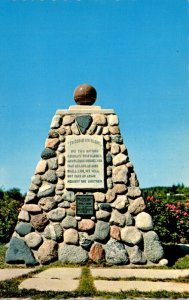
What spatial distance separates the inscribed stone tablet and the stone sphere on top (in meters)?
0.70

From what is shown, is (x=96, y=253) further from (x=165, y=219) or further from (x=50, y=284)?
(x=165, y=219)

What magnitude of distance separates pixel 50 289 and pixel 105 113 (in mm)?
3149

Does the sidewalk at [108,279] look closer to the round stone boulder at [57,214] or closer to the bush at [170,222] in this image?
the round stone boulder at [57,214]

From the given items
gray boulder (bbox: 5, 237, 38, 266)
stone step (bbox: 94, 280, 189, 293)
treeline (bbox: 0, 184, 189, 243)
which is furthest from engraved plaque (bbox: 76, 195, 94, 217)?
treeline (bbox: 0, 184, 189, 243)

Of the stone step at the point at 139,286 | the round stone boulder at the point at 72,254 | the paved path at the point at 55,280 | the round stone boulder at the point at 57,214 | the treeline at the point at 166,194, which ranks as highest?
the treeline at the point at 166,194

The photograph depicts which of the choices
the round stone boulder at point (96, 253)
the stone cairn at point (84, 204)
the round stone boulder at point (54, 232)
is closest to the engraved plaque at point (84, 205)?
the stone cairn at point (84, 204)

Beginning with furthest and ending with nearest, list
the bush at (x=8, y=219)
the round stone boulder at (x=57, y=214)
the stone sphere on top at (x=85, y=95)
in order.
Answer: the bush at (x=8, y=219)
the stone sphere on top at (x=85, y=95)
the round stone boulder at (x=57, y=214)

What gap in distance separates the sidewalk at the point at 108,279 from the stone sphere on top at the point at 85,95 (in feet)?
8.80

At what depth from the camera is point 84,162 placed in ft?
19.0

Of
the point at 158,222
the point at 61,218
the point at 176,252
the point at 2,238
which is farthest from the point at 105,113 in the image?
the point at 2,238

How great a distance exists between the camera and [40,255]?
5453mm

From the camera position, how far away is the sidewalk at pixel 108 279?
3.62 m

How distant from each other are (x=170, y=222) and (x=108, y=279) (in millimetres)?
5140

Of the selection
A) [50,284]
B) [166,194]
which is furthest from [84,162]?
[166,194]
